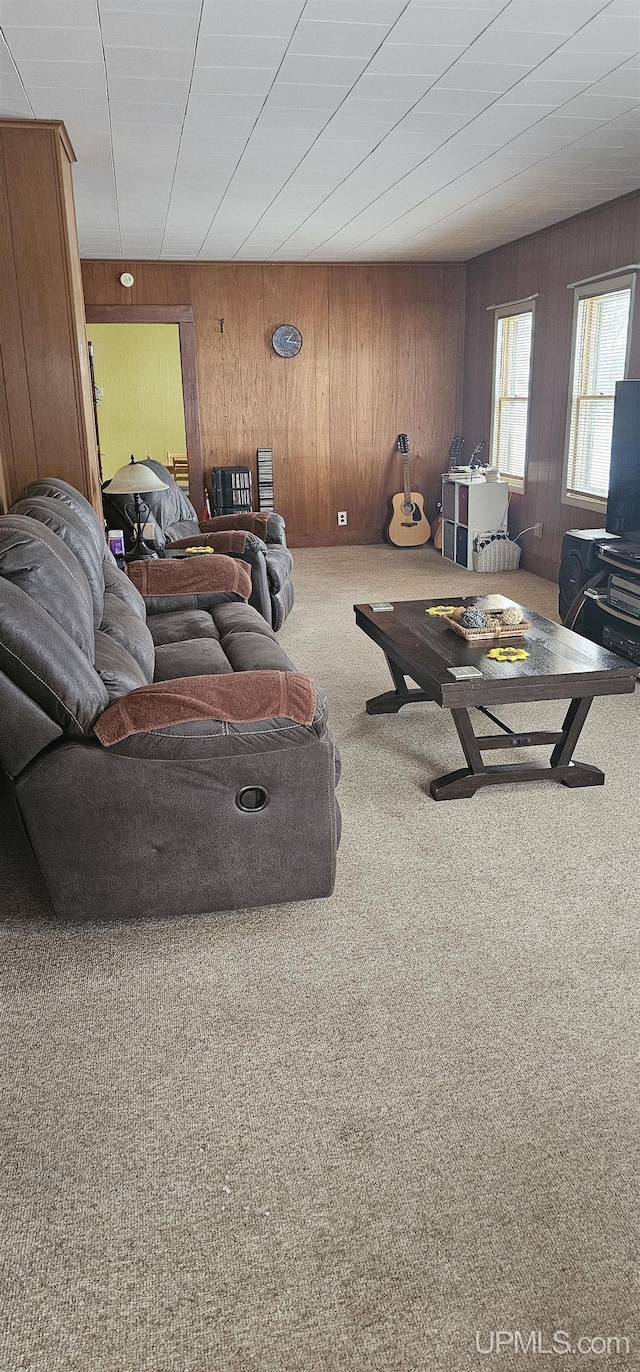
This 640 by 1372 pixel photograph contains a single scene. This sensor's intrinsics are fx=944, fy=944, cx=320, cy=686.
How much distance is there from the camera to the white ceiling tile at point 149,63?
329cm

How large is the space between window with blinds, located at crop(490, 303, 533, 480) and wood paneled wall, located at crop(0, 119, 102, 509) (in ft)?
13.1

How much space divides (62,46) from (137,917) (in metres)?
2.94

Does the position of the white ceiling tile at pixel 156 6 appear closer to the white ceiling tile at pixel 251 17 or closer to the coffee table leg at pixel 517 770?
the white ceiling tile at pixel 251 17

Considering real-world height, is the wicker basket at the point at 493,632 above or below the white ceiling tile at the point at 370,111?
below

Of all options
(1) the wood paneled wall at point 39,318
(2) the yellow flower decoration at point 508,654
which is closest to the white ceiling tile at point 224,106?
(1) the wood paneled wall at point 39,318

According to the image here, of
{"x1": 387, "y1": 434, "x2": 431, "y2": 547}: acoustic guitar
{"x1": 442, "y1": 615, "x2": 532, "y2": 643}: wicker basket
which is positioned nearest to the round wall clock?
{"x1": 387, "y1": 434, "x2": 431, "y2": 547}: acoustic guitar

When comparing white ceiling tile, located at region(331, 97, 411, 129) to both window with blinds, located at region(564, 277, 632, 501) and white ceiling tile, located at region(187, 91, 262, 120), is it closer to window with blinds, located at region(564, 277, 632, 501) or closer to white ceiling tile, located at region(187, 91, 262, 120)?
white ceiling tile, located at region(187, 91, 262, 120)

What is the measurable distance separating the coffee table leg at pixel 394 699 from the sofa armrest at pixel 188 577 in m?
0.81

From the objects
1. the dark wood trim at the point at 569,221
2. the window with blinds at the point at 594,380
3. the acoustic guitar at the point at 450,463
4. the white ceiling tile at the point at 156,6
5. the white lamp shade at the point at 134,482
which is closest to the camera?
the white ceiling tile at the point at 156,6

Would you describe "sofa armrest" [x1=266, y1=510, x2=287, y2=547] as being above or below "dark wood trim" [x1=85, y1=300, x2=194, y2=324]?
below

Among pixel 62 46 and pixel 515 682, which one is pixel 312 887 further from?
pixel 62 46

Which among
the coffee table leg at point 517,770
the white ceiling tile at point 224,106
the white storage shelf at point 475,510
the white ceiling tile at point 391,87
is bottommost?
the coffee table leg at point 517,770

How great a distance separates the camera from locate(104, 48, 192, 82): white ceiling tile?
3.29 meters

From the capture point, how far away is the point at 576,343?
6.27 metres
